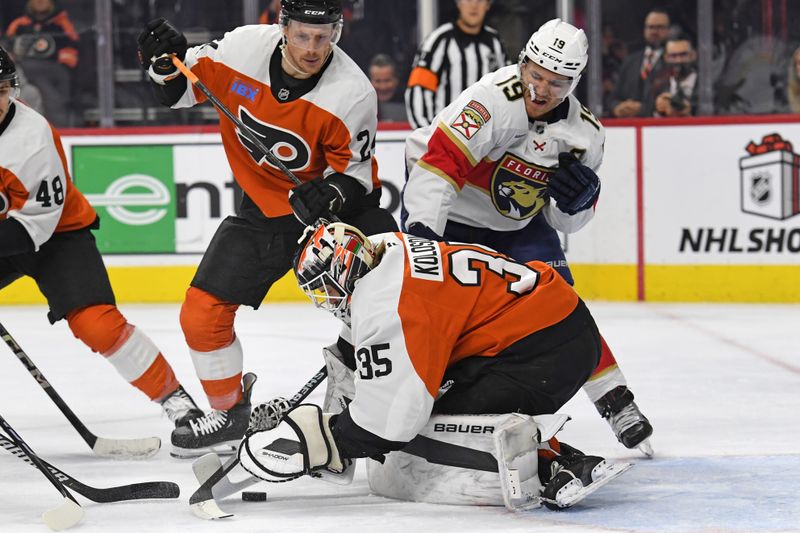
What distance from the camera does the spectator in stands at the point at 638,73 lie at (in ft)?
20.2

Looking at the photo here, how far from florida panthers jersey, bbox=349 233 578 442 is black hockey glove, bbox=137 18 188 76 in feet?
2.86

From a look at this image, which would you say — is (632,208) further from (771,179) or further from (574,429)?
(574,429)

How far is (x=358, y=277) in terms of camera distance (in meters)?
2.56

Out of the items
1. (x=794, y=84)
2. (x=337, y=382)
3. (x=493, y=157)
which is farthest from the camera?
(x=794, y=84)

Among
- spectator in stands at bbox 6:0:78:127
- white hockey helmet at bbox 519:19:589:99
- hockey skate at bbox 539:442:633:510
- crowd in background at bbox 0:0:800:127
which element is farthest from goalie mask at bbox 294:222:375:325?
spectator in stands at bbox 6:0:78:127

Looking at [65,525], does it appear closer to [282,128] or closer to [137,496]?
[137,496]

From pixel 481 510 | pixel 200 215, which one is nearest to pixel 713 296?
pixel 200 215

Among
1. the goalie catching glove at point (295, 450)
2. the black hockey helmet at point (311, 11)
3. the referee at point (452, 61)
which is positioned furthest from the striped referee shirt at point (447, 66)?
the goalie catching glove at point (295, 450)

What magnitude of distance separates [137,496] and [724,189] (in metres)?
3.88

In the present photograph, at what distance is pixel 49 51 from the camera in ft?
21.1

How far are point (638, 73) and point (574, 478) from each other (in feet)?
12.7

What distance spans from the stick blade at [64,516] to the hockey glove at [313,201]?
0.82 meters

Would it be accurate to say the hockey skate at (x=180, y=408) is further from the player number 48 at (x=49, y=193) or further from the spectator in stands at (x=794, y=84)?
the spectator in stands at (x=794, y=84)

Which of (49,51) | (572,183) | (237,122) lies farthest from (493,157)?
(49,51)
